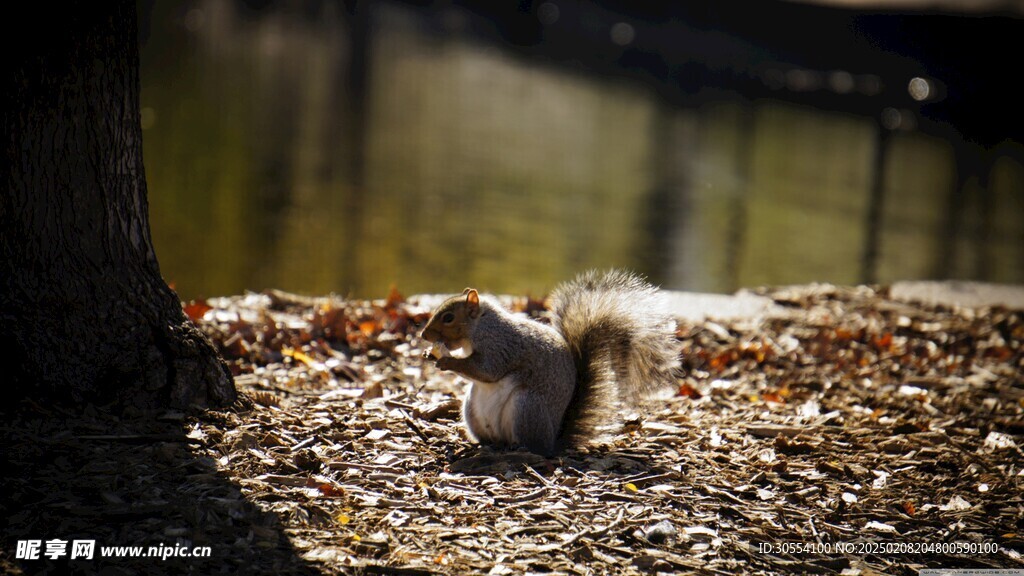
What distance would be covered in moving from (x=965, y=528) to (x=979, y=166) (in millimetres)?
18884

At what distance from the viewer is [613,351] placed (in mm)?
4344

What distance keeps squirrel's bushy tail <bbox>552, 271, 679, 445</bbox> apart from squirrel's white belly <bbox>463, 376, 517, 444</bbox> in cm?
29

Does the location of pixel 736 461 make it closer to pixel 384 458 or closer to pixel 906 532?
pixel 906 532

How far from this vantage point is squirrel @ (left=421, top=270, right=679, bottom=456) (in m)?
4.14

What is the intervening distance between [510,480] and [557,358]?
65 centimetres

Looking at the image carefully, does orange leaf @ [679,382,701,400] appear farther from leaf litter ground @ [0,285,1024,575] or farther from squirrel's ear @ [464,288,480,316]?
squirrel's ear @ [464,288,480,316]

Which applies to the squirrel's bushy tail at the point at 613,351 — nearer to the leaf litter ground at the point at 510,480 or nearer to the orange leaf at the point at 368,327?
the leaf litter ground at the point at 510,480

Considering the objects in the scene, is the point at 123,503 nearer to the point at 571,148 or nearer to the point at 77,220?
the point at 77,220

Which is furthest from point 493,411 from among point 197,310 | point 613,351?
point 197,310

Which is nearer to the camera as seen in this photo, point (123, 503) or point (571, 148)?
point (123, 503)

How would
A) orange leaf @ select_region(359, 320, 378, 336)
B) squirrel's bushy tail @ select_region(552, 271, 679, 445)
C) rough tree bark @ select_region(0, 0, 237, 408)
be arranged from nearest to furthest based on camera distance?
rough tree bark @ select_region(0, 0, 237, 408), squirrel's bushy tail @ select_region(552, 271, 679, 445), orange leaf @ select_region(359, 320, 378, 336)

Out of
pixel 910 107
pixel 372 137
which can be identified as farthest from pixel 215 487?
pixel 910 107

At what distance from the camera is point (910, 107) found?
81.0 ft

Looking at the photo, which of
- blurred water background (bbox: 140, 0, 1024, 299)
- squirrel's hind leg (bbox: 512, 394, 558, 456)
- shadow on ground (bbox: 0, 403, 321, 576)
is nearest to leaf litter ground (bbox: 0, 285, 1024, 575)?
shadow on ground (bbox: 0, 403, 321, 576)
